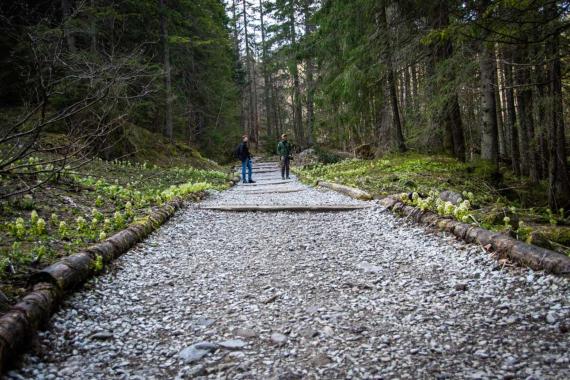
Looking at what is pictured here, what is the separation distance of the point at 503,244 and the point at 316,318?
6.94 feet

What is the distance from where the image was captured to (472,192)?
8.06m

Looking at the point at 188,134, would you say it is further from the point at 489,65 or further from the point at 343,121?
the point at 489,65

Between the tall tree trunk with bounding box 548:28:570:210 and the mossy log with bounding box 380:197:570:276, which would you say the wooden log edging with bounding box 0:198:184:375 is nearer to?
the mossy log with bounding box 380:197:570:276

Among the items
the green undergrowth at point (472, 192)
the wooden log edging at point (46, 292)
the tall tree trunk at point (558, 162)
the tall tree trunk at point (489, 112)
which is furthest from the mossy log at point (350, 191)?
the wooden log edging at point (46, 292)

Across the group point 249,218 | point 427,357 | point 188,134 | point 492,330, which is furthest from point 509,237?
point 188,134

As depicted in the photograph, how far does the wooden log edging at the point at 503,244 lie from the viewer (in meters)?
3.09

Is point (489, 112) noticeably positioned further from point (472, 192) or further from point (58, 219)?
point (58, 219)

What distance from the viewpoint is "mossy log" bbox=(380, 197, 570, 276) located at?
10.1 feet

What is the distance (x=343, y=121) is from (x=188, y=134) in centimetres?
1315

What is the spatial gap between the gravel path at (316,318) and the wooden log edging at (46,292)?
10 centimetres

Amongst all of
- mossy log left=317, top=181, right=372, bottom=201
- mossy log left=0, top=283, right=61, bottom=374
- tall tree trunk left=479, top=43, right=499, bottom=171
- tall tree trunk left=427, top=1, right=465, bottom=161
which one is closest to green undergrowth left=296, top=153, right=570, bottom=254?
mossy log left=317, top=181, right=372, bottom=201

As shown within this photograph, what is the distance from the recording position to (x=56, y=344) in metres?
2.60

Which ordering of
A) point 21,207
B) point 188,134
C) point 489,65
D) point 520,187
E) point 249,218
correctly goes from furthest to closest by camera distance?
point 188,134
point 520,187
point 489,65
point 249,218
point 21,207

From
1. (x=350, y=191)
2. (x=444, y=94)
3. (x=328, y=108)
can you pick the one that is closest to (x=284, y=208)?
(x=350, y=191)
